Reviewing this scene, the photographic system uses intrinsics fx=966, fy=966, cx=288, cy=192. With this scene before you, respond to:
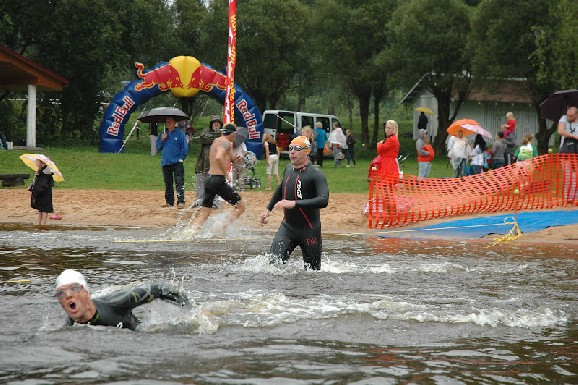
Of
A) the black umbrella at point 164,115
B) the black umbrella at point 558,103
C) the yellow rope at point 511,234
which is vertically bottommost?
the yellow rope at point 511,234

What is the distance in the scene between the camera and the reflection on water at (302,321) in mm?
6699

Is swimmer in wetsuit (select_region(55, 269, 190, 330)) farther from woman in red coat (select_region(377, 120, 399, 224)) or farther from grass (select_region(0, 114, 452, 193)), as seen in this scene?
grass (select_region(0, 114, 452, 193))

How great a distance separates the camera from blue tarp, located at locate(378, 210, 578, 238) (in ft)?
55.2

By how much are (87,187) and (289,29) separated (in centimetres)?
3086

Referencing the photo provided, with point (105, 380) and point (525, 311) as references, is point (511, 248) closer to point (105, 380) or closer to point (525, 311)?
point (525, 311)

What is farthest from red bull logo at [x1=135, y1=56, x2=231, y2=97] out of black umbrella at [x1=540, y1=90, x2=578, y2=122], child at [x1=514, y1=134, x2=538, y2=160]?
black umbrella at [x1=540, y1=90, x2=578, y2=122]

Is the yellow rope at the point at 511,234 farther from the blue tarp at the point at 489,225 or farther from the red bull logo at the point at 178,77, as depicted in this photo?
the red bull logo at the point at 178,77

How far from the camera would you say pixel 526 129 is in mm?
57688

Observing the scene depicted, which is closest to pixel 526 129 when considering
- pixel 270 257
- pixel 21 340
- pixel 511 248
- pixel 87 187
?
pixel 87 187

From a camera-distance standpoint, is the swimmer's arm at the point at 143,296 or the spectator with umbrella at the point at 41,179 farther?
the spectator with umbrella at the point at 41,179

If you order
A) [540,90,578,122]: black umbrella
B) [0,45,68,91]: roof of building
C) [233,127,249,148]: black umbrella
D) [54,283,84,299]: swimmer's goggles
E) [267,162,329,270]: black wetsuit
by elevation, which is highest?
[0,45,68,91]: roof of building

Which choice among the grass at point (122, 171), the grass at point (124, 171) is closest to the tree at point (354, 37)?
the grass at point (124, 171)

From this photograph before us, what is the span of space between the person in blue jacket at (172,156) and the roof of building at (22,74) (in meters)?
15.7

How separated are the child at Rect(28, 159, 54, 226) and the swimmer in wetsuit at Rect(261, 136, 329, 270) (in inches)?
252
